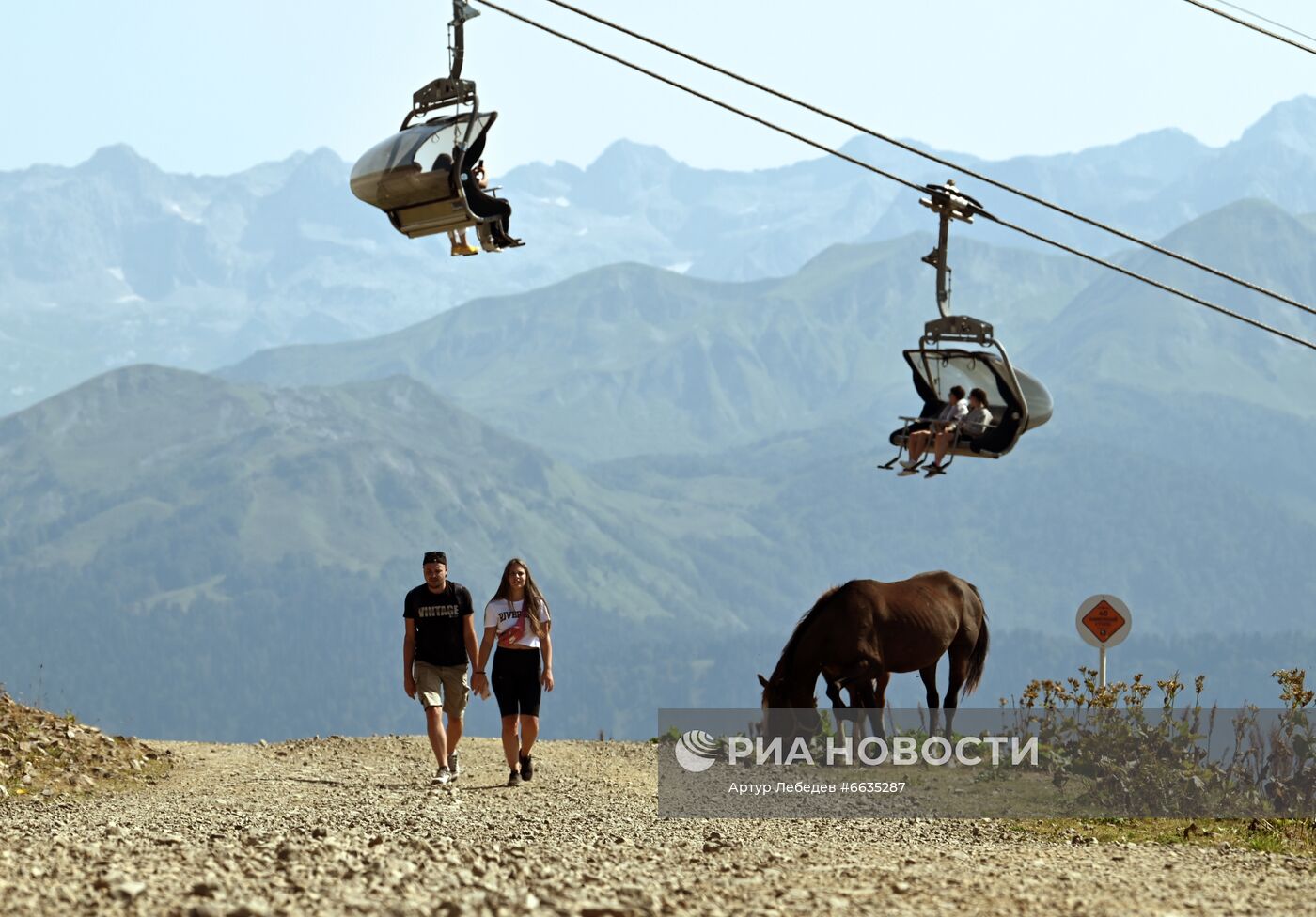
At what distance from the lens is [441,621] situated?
16.5 metres

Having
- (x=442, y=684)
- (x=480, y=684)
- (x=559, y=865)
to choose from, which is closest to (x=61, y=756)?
(x=442, y=684)

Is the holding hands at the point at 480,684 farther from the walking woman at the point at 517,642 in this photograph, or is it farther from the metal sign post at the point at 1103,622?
the metal sign post at the point at 1103,622

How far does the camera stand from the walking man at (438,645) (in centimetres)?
1639

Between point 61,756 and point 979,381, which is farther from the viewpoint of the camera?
point 61,756

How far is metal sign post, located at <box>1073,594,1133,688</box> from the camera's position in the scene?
17.9 m

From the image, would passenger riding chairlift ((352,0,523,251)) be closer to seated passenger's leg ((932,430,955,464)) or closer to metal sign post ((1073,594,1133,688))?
seated passenger's leg ((932,430,955,464))

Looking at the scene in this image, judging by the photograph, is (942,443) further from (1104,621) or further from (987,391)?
(1104,621)

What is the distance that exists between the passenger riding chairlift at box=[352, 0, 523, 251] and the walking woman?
10.6 ft

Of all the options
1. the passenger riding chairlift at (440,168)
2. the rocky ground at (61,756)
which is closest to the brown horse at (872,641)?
the passenger riding chairlift at (440,168)

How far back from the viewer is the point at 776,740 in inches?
768

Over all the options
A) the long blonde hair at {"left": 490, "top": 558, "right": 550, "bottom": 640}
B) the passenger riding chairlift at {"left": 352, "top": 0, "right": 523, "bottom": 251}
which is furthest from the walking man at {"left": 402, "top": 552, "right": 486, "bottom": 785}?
the passenger riding chairlift at {"left": 352, "top": 0, "right": 523, "bottom": 251}

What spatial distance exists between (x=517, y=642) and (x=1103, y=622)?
6.09 m

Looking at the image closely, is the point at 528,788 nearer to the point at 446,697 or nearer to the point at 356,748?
the point at 446,697

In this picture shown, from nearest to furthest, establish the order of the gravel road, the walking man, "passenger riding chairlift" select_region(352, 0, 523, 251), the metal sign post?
1. the gravel road
2. "passenger riding chairlift" select_region(352, 0, 523, 251)
3. the walking man
4. the metal sign post
